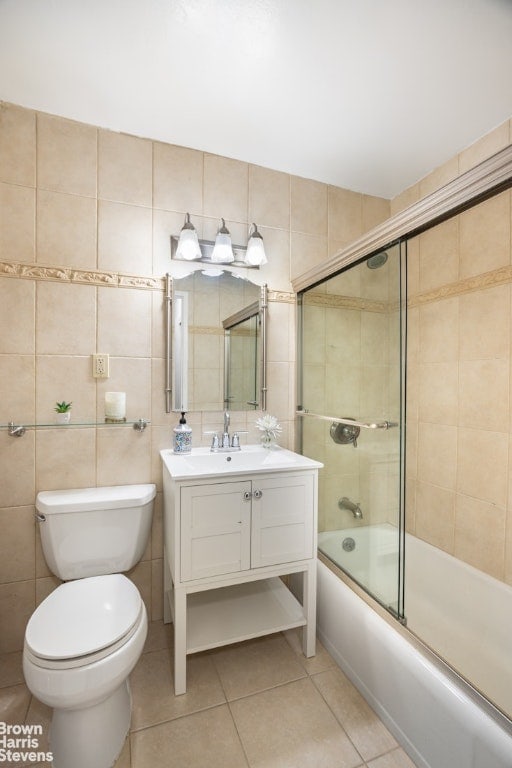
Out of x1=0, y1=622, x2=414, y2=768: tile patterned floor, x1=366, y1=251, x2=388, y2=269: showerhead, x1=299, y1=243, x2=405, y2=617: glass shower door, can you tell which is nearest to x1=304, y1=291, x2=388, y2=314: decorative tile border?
x1=299, y1=243, x2=405, y2=617: glass shower door

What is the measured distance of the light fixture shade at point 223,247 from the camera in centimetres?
189

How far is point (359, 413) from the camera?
1.64m

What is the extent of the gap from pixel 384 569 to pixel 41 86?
2440mm

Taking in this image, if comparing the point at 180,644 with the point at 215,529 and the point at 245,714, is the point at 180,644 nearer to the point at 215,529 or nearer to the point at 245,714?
the point at 245,714

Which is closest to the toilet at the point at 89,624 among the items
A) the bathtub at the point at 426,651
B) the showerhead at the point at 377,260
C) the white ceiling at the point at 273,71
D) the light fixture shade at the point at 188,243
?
the bathtub at the point at 426,651

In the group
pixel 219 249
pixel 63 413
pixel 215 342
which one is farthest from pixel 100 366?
pixel 219 249

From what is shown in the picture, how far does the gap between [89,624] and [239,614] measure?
705mm

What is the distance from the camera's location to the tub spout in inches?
66.8

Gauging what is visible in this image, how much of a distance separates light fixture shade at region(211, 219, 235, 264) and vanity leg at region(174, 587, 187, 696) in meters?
1.53

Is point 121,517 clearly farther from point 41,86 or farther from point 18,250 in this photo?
point 41,86

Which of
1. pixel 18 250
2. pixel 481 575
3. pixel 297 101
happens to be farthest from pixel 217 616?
pixel 297 101

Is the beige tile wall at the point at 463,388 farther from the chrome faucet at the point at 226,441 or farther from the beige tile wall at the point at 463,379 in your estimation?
the chrome faucet at the point at 226,441

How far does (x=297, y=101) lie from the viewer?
1602mm

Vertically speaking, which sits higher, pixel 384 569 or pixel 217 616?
pixel 384 569
